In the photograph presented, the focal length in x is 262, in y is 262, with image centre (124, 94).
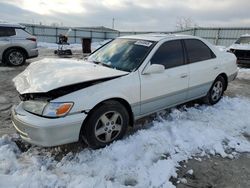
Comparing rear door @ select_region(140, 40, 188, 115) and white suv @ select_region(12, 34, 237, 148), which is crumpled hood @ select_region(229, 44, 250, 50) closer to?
white suv @ select_region(12, 34, 237, 148)

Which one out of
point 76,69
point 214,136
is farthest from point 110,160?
point 214,136

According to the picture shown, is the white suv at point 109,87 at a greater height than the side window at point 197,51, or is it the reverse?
the side window at point 197,51

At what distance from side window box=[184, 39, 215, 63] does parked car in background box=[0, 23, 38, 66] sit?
A: 7752 millimetres

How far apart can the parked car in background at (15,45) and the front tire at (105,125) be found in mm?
8197

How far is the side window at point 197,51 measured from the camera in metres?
5.10

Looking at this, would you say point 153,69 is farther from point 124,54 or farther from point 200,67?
point 200,67

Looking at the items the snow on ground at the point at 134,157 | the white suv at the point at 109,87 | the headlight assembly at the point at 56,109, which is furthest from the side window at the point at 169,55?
the headlight assembly at the point at 56,109

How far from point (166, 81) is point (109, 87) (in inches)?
47.6

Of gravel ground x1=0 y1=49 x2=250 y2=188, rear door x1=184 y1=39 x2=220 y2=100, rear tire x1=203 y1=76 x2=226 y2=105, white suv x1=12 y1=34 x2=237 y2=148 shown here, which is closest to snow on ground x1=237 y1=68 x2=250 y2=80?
rear tire x1=203 y1=76 x2=226 y2=105

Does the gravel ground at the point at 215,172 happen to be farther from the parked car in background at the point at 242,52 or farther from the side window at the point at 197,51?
the parked car in background at the point at 242,52

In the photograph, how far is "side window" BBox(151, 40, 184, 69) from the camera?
444 cm

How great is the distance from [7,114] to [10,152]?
1.77 m

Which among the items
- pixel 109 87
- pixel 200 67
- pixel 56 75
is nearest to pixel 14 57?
pixel 56 75

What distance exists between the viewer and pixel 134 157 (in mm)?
3521
